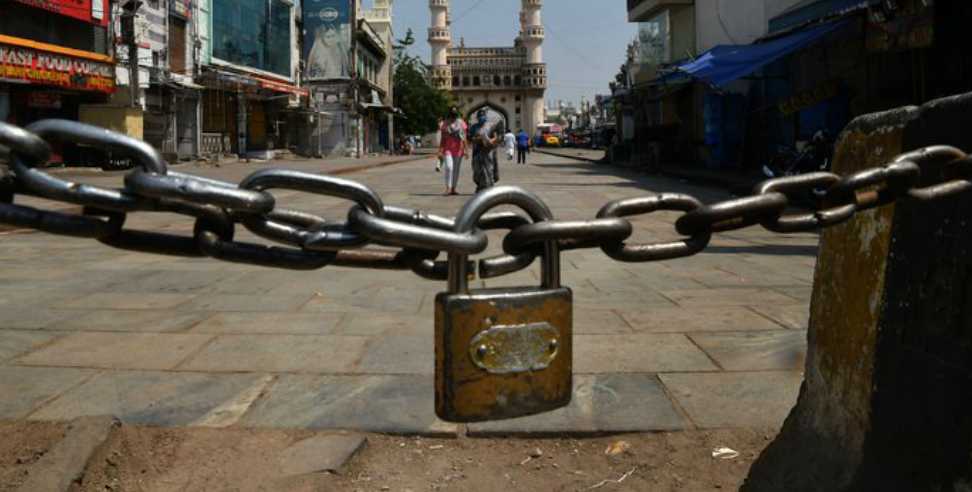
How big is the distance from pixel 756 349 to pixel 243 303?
2.75 metres

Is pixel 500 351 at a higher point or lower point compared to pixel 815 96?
lower

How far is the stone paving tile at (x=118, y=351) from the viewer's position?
3.40m

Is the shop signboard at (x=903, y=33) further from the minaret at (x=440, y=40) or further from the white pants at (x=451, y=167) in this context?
the minaret at (x=440, y=40)

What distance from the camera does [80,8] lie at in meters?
20.5

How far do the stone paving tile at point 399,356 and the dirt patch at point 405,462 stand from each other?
696mm

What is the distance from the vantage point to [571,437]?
2654mm

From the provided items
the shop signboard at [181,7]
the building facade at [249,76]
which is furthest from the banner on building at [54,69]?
the building facade at [249,76]

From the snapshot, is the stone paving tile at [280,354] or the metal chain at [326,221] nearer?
the metal chain at [326,221]

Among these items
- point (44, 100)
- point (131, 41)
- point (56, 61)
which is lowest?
point (44, 100)

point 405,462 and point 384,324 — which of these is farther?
point 384,324

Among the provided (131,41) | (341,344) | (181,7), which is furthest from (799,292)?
(181,7)

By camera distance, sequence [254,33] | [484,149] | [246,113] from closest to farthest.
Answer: [484,149] < [246,113] < [254,33]

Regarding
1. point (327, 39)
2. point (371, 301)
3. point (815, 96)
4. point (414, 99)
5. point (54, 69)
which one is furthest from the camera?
point (414, 99)

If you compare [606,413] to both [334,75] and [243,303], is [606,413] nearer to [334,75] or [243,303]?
[243,303]
